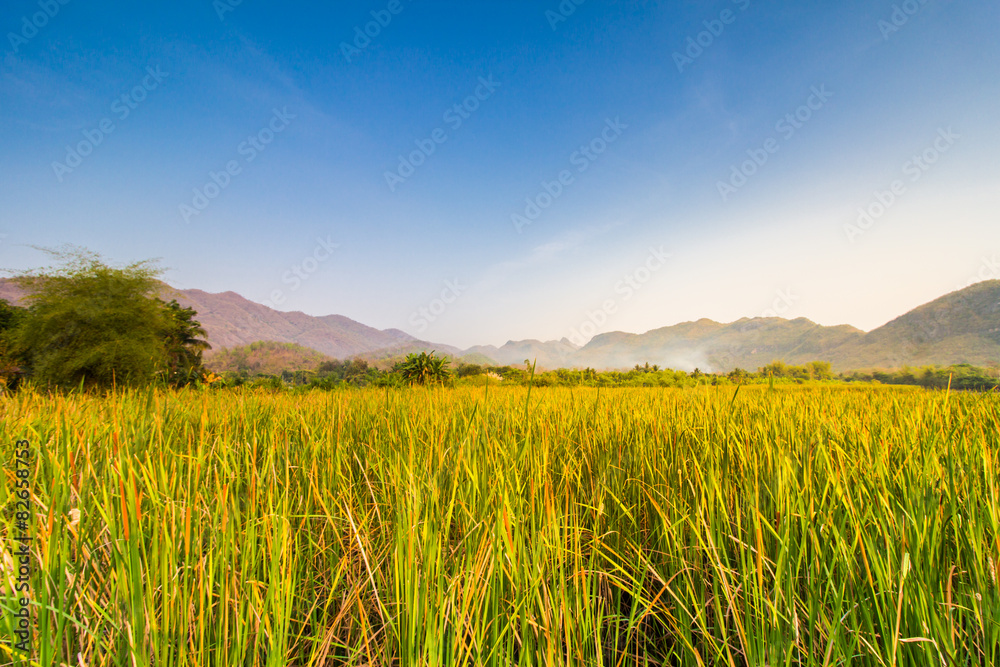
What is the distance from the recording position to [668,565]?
1308 millimetres

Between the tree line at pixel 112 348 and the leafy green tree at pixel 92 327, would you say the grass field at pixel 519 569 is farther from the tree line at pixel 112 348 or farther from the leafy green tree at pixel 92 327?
the leafy green tree at pixel 92 327

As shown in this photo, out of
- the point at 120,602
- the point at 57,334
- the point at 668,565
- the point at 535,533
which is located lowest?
the point at 668,565

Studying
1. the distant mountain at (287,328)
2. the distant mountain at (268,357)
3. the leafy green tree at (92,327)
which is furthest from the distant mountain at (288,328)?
the leafy green tree at (92,327)

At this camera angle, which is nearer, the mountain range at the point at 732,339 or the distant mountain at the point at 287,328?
the mountain range at the point at 732,339

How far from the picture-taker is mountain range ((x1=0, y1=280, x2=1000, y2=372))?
45.2 m

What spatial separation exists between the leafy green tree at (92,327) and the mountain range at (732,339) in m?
1.34

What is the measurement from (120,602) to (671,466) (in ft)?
6.01

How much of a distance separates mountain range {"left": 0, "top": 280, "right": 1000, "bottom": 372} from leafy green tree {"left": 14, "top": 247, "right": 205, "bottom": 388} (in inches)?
52.7

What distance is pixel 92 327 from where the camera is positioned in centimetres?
1355

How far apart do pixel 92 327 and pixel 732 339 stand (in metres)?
136

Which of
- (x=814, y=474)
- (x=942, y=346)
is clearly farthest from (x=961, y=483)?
(x=942, y=346)

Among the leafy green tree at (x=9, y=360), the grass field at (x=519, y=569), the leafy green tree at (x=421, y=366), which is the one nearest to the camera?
the grass field at (x=519, y=569)

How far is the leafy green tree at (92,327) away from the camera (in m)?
12.9

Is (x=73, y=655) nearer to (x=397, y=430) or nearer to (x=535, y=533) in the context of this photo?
(x=535, y=533)
